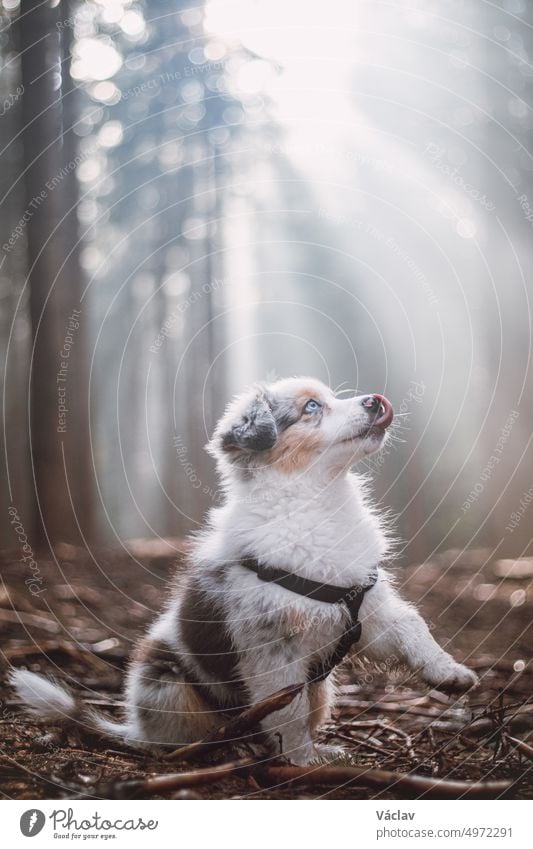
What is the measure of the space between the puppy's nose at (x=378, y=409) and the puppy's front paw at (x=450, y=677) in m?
0.85

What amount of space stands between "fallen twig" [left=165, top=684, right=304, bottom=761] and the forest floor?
58 millimetres

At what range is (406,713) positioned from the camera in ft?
8.18

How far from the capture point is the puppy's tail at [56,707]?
2432 mm

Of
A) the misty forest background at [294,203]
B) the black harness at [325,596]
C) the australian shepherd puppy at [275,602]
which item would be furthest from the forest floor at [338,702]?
the misty forest background at [294,203]

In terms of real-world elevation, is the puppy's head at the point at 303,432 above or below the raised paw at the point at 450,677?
above

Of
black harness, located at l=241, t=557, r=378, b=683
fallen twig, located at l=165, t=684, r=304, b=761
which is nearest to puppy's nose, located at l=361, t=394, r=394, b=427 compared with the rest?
black harness, located at l=241, t=557, r=378, b=683

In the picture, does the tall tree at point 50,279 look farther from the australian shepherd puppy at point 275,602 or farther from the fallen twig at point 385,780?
the fallen twig at point 385,780

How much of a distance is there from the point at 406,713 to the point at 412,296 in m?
1.70

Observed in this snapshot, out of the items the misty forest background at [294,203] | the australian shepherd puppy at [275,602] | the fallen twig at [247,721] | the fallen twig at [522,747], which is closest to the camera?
the fallen twig at [247,721]

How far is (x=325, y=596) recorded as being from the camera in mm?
2225

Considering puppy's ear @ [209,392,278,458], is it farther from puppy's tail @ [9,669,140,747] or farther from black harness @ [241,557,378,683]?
puppy's tail @ [9,669,140,747]

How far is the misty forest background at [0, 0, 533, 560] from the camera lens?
2807 millimetres
